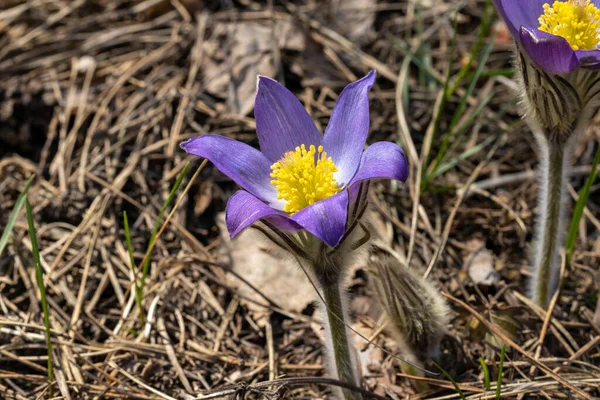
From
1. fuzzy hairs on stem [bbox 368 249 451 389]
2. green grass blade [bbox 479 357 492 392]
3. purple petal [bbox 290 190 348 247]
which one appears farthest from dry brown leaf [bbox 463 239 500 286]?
purple petal [bbox 290 190 348 247]

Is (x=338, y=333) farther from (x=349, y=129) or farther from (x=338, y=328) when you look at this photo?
(x=349, y=129)

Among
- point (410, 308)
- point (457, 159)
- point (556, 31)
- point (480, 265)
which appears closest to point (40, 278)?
point (410, 308)

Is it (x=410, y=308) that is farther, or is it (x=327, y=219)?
(x=410, y=308)

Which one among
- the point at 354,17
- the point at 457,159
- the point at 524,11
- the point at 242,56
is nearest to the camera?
the point at 524,11

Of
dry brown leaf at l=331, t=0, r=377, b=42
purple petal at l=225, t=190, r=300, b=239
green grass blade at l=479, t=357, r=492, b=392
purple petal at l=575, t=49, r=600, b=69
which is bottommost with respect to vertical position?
green grass blade at l=479, t=357, r=492, b=392

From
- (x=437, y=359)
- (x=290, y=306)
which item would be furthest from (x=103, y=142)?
(x=437, y=359)

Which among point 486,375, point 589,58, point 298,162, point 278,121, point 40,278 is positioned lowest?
point 486,375

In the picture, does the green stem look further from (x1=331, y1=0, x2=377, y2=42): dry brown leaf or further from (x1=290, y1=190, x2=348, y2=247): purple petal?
Result: (x1=331, y1=0, x2=377, y2=42): dry brown leaf
